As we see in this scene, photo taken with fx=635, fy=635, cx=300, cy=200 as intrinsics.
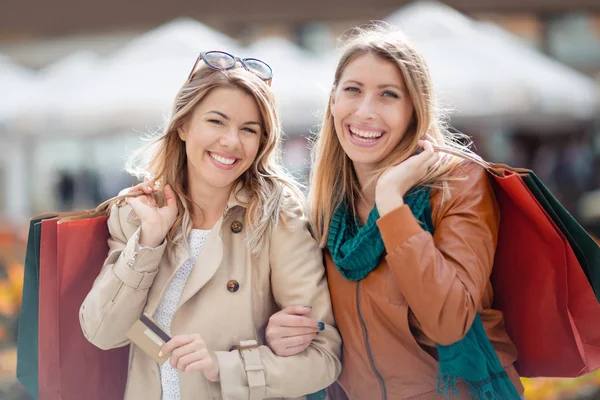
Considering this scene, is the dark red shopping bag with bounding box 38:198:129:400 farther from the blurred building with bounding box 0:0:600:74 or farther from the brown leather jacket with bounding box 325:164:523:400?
the blurred building with bounding box 0:0:600:74

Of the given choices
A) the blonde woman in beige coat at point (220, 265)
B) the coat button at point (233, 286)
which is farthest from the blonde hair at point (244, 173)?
the coat button at point (233, 286)

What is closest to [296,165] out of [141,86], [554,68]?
[141,86]

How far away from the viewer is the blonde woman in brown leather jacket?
1.81 m

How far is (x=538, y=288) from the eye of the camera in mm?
2033

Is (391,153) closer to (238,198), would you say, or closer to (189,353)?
(238,198)

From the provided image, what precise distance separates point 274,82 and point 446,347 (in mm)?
4680

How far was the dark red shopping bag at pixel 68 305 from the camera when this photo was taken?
2.11 metres

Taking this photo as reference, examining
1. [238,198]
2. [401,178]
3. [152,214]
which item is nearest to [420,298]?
[401,178]

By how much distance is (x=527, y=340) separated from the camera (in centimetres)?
208

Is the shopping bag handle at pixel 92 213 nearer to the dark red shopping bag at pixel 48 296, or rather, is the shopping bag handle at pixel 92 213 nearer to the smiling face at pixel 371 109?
the dark red shopping bag at pixel 48 296

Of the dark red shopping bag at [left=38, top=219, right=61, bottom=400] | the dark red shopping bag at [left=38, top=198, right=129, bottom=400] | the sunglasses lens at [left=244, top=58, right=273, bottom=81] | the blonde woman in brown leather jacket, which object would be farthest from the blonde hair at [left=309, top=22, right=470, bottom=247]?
the dark red shopping bag at [left=38, top=219, right=61, bottom=400]

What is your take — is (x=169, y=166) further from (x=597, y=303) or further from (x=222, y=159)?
(x=597, y=303)

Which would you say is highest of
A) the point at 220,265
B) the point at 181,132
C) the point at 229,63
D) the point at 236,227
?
the point at 229,63

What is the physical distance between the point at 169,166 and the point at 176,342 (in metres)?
0.66
